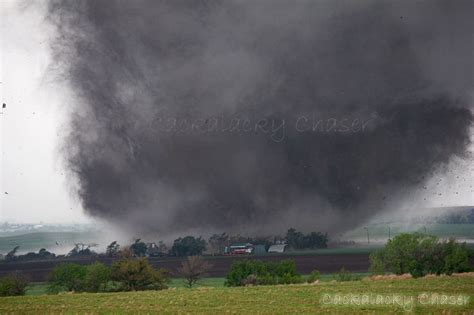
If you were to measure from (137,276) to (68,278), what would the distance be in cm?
1300

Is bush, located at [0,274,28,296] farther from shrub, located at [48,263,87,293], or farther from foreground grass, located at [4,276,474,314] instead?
foreground grass, located at [4,276,474,314]

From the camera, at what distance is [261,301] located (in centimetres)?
3625

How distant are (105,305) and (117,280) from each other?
2133 centimetres

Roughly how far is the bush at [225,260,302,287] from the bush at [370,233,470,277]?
8.54 metres

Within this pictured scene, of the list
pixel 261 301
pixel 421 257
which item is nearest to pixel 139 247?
pixel 421 257

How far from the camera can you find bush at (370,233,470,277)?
59375mm

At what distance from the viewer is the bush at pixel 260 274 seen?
6062 centimetres

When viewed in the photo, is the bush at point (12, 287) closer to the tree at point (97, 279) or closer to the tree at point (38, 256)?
the tree at point (97, 279)

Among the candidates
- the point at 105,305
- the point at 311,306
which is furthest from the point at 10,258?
the point at 311,306

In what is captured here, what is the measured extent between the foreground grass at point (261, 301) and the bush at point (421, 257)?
1562 centimetres

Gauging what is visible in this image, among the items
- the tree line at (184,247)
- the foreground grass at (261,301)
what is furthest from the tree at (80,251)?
the foreground grass at (261,301)

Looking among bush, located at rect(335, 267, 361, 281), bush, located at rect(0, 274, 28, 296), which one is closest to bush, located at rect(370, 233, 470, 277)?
bush, located at rect(335, 267, 361, 281)

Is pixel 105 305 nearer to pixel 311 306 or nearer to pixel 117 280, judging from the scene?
pixel 311 306

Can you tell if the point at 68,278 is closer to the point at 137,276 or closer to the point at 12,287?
the point at 12,287
